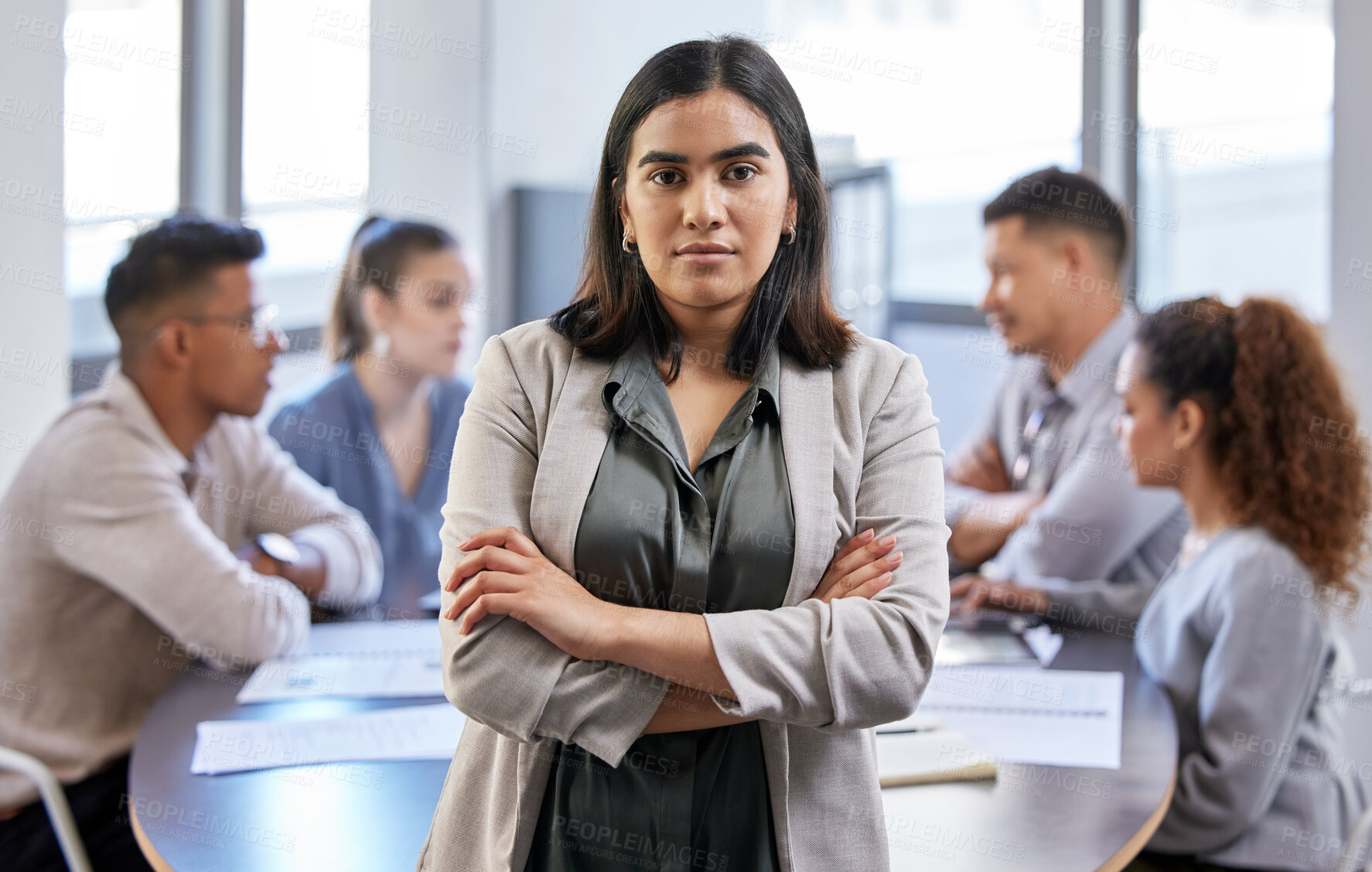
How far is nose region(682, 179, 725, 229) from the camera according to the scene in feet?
3.85

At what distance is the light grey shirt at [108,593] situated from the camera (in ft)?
6.47

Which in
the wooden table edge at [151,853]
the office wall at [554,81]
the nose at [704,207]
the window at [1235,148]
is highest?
the office wall at [554,81]

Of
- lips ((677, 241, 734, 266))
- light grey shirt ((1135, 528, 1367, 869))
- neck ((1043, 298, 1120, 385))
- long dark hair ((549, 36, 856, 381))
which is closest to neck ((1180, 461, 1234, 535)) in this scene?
light grey shirt ((1135, 528, 1367, 869))

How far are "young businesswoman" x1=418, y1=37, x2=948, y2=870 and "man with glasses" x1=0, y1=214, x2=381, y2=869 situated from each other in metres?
0.97

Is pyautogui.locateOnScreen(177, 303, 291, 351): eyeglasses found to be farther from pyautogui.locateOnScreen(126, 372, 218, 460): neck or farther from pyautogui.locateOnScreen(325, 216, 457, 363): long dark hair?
pyautogui.locateOnScreen(325, 216, 457, 363): long dark hair

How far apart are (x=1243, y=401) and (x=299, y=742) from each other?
1917 mm

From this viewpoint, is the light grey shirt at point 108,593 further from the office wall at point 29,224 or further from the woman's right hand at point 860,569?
the woman's right hand at point 860,569

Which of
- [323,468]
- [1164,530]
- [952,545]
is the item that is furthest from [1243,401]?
[323,468]

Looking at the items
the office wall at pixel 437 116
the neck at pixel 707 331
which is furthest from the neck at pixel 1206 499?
the office wall at pixel 437 116

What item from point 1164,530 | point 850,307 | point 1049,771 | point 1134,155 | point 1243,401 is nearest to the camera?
point 1049,771

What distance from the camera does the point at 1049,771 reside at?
1598mm

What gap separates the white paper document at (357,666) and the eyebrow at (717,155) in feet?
3.51

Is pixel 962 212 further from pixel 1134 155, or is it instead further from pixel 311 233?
pixel 311 233

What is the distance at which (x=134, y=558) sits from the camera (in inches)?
77.7
